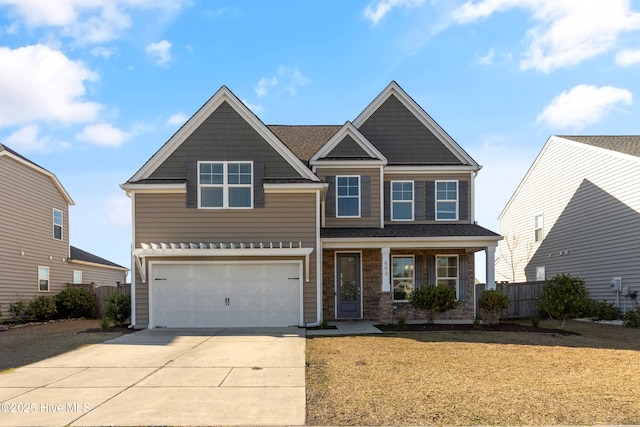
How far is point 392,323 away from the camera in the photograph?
670 inches

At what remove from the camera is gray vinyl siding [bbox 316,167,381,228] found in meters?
18.5

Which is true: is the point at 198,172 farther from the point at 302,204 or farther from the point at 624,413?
the point at 624,413

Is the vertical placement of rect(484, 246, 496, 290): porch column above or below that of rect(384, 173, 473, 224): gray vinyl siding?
below

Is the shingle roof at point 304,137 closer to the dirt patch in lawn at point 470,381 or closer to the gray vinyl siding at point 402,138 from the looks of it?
the gray vinyl siding at point 402,138

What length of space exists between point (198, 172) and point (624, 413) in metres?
13.0

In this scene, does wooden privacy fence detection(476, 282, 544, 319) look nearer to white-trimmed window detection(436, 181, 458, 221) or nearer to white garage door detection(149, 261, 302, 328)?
white-trimmed window detection(436, 181, 458, 221)

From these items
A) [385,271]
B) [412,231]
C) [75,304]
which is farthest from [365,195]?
[75,304]

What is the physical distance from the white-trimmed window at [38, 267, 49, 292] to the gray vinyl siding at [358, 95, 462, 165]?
50.8 ft

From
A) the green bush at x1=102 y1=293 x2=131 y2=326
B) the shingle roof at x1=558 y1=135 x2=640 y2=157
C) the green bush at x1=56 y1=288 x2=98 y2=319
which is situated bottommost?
the green bush at x1=56 y1=288 x2=98 y2=319

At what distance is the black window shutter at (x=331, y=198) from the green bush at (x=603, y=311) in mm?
10281

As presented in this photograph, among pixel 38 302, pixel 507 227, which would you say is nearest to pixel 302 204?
pixel 38 302

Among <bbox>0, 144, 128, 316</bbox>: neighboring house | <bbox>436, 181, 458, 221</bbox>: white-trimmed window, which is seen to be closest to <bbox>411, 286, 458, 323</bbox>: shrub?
<bbox>436, 181, 458, 221</bbox>: white-trimmed window

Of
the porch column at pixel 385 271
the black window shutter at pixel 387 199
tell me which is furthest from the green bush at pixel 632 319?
the black window shutter at pixel 387 199

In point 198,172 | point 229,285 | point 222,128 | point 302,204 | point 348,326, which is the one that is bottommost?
point 348,326
